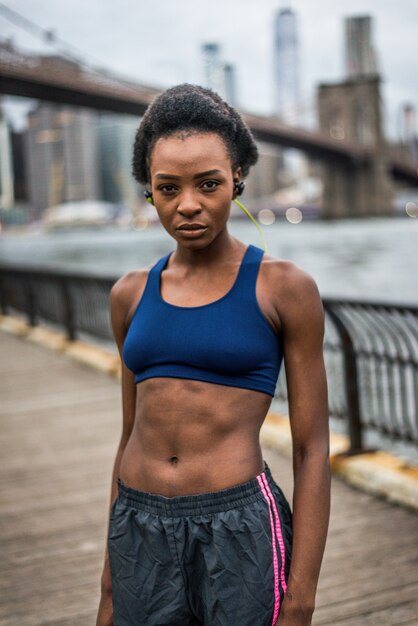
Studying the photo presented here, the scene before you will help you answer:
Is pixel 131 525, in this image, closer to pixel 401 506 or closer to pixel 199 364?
pixel 199 364

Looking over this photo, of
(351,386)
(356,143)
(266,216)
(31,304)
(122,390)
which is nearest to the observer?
(122,390)

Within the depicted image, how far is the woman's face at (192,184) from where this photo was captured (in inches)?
52.6

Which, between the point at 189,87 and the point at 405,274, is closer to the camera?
the point at 189,87

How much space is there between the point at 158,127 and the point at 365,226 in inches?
2534

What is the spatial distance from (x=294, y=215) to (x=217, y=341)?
96.1 metres

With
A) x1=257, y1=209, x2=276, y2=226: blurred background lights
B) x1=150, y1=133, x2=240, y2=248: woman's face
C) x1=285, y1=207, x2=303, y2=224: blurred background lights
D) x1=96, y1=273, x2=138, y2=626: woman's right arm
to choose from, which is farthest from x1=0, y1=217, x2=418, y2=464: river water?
x1=257, y1=209, x2=276, y2=226: blurred background lights

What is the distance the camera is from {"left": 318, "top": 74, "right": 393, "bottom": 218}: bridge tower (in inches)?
2447

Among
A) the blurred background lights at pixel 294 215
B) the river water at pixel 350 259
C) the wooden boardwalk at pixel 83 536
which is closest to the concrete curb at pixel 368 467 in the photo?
the wooden boardwalk at pixel 83 536

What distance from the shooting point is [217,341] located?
1.33m

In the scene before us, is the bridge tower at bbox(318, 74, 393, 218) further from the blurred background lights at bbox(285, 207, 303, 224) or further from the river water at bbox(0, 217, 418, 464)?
the blurred background lights at bbox(285, 207, 303, 224)

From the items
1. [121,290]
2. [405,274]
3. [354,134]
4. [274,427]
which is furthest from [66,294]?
[354,134]

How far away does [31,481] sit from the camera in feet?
14.3

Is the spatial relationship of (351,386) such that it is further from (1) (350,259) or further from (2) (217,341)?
(1) (350,259)

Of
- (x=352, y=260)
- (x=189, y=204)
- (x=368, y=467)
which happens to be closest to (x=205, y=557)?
(x=189, y=204)
